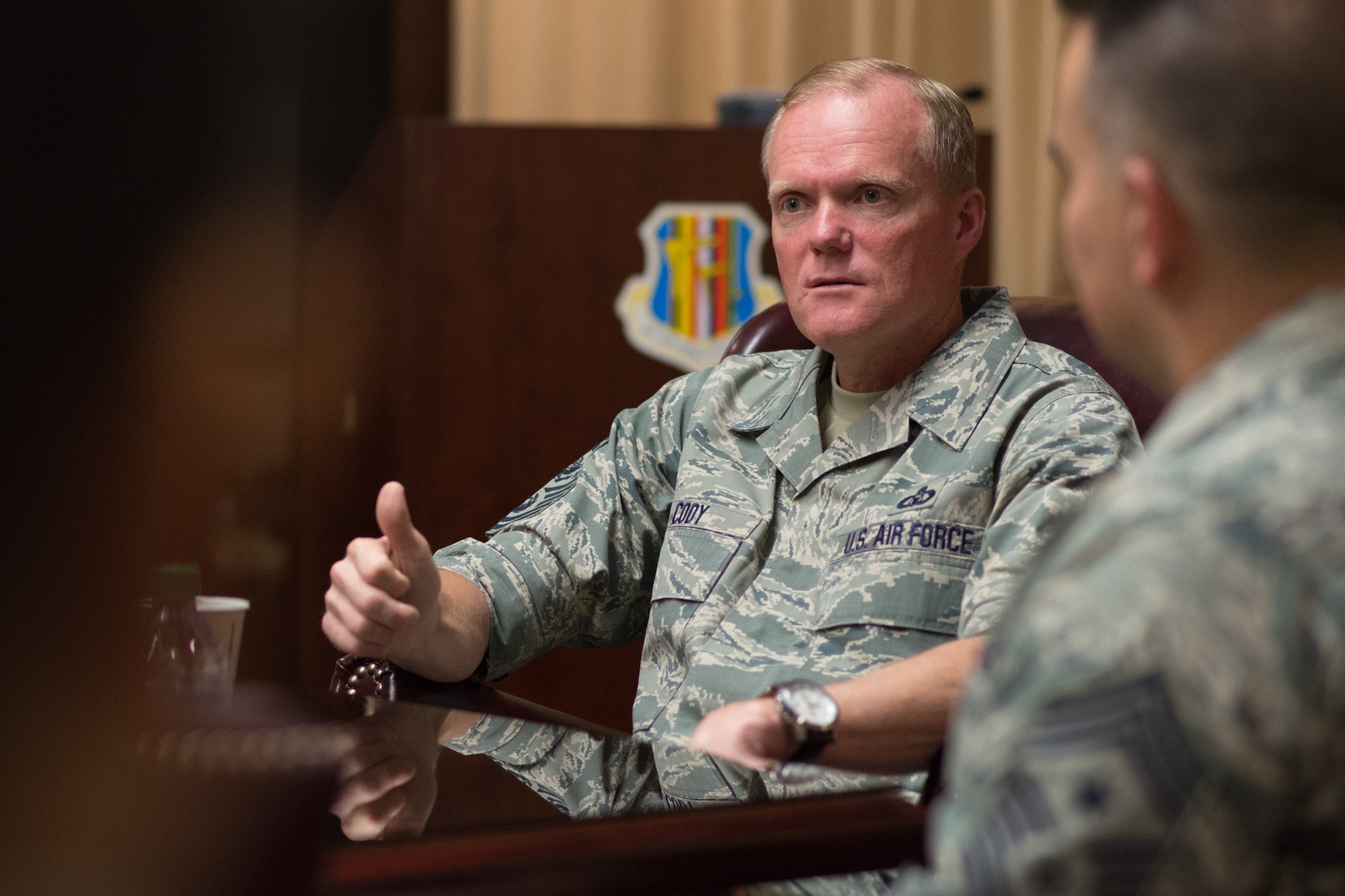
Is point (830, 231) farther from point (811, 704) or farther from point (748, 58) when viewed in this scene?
point (748, 58)

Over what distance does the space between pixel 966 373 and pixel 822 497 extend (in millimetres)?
205

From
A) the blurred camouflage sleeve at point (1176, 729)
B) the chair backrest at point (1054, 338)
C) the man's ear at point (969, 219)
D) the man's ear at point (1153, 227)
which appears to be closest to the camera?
the blurred camouflage sleeve at point (1176, 729)

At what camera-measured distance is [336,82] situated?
342cm

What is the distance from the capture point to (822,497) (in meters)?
1.46

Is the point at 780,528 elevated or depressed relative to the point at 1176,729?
depressed

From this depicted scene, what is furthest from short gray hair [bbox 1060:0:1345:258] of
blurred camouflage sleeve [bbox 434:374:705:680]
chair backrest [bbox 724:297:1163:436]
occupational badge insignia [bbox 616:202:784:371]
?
occupational badge insignia [bbox 616:202:784:371]

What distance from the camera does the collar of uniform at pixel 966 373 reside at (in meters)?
1.39

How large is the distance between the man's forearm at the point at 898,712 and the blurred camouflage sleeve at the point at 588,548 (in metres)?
0.49

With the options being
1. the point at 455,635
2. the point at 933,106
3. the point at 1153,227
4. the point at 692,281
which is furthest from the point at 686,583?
the point at 692,281

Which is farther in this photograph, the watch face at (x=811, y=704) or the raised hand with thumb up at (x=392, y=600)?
the raised hand with thumb up at (x=392, y=600)

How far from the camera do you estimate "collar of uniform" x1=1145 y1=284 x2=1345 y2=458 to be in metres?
0.48

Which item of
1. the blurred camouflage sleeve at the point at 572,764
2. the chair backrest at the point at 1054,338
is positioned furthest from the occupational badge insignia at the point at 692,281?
the blurred camouflage sleeve at the point at 572,764

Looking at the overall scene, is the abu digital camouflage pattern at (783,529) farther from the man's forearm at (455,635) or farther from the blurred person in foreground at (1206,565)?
the blurred person in foreground at (1206,565)

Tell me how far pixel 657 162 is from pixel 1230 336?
7.26ft
